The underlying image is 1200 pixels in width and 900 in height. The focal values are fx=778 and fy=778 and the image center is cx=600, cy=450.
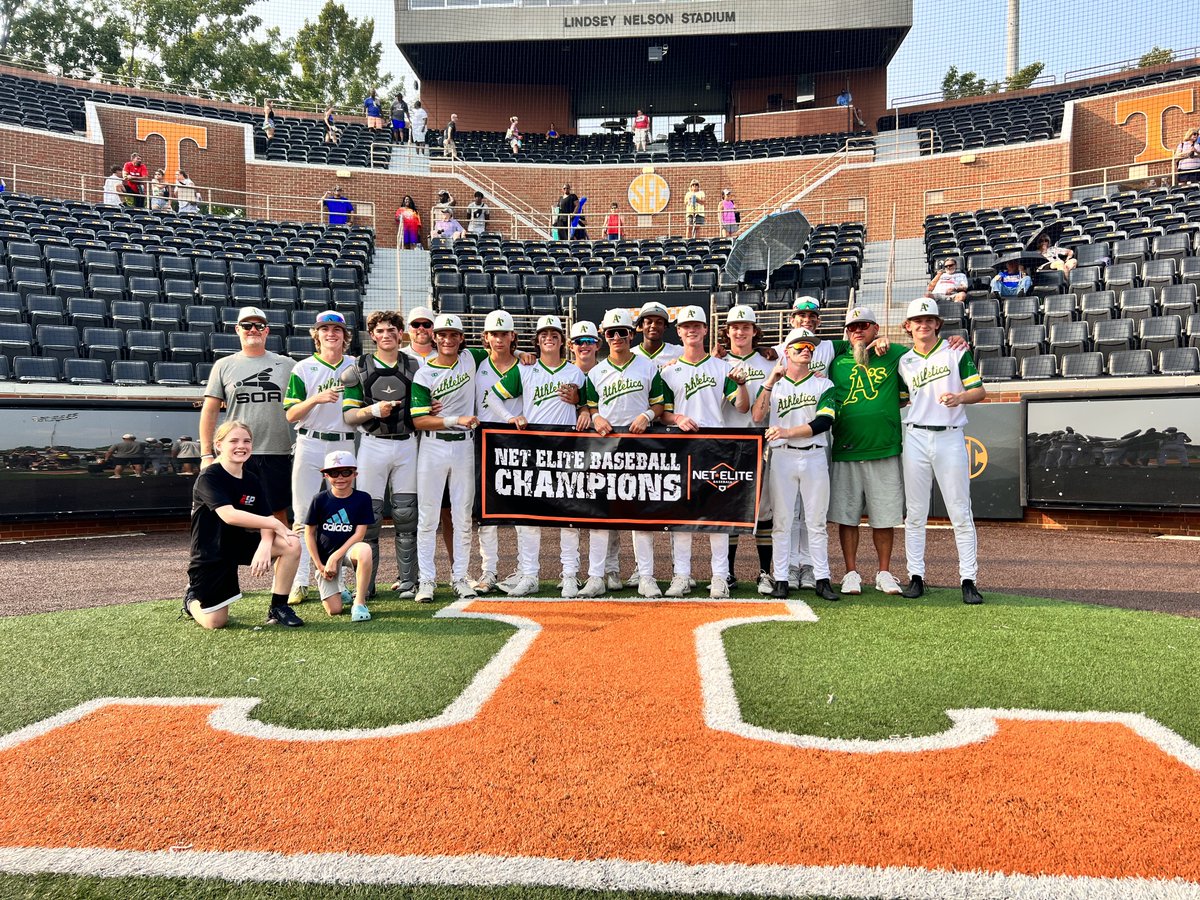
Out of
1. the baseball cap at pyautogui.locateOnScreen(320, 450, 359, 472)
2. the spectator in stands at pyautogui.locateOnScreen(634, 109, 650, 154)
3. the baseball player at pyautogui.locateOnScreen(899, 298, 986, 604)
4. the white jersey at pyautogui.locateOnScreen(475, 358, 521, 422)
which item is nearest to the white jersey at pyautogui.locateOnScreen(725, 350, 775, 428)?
the baseball player at pyautogui.locateOnScreen(899, 298, 986, 604)

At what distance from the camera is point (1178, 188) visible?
1767 centimetres

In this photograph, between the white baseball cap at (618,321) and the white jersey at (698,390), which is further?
the white jersey at (698,390)

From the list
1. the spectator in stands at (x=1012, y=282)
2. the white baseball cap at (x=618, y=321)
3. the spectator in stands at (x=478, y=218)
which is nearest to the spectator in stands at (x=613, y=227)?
the spectator in stands at (x=478, y=218)

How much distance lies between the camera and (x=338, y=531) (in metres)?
5.54

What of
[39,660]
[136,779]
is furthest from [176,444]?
[136,779]

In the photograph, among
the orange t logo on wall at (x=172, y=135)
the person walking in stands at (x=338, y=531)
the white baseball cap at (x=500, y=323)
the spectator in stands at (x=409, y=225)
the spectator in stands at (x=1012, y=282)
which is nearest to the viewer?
the person walking in stands at (x=338, y=531)

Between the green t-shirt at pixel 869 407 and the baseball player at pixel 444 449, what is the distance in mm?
2872

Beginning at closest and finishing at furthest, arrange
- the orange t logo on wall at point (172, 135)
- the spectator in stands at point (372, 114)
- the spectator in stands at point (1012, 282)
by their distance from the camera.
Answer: the spectator in stands at point (1012, 282)
the orange t logo on wall at point (172, 135)
the spectator in stands at point (372, 114)

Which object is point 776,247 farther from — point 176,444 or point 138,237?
point 138,237

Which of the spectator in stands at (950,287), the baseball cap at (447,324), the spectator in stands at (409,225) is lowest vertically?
the baseball cap at (447,324)

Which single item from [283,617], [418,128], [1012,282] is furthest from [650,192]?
[283,617]

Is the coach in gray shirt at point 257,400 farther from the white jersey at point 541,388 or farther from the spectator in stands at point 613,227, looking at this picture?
the spectator in stands at point 613,227

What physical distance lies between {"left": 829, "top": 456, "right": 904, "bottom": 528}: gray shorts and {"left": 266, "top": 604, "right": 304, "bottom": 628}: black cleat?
13.2ft

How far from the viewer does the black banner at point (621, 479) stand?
6137 mm
